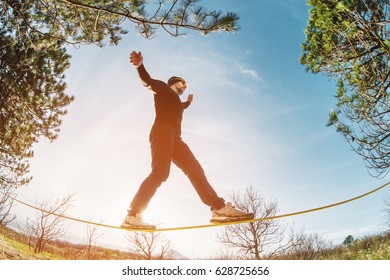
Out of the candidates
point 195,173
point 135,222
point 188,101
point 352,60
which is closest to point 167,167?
point 195,173

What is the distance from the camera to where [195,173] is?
8.08 ft

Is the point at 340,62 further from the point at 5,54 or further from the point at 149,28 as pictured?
the point at 5,54

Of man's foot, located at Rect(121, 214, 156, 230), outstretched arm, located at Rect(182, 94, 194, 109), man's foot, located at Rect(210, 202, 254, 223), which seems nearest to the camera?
man's foot, located at Rect(121, 214, 156, 230)

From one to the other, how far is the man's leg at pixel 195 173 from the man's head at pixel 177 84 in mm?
608

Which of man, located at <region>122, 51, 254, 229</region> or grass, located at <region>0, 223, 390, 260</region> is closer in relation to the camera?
man, located at <region>122, 51, 254, 229</region>

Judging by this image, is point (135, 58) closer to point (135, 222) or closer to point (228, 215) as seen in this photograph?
point (135, 222)

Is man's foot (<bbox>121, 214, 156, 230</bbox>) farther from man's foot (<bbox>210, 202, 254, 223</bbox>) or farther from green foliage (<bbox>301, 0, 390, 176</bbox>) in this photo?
green foliage (<bbox>301, 0, 390, 176</bbox>)

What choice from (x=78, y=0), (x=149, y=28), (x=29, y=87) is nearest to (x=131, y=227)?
(x=149, y=28)

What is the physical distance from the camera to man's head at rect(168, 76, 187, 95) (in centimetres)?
283

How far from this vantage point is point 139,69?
2439mm

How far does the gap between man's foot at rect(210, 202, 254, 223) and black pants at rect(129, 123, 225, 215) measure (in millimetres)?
52

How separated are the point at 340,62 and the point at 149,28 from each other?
3.41 m

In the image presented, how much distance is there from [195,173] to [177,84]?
99cm

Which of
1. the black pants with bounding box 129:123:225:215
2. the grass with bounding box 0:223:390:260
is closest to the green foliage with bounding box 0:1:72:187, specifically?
the grass with bounding box 0:223:390:260
